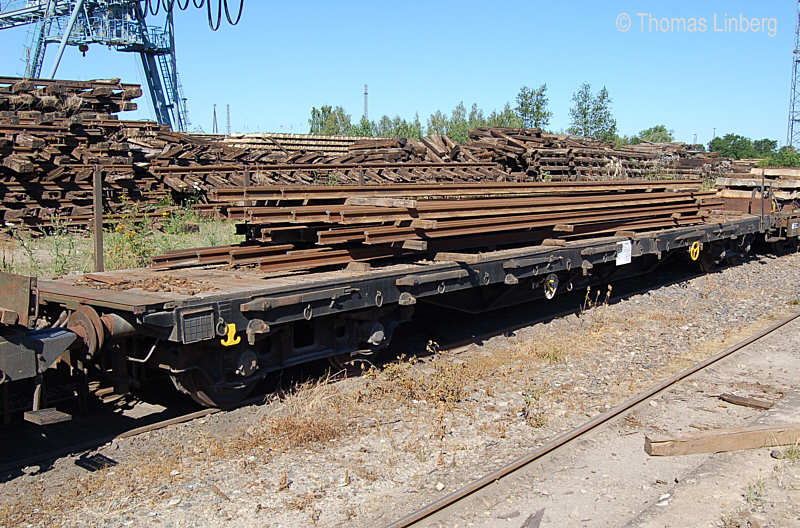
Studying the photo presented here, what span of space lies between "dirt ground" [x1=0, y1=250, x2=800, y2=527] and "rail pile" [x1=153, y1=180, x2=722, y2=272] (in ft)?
4.32

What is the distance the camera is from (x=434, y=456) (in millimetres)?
5449

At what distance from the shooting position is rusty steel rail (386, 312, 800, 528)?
4465 mm

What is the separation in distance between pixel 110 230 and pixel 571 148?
49.5 feet

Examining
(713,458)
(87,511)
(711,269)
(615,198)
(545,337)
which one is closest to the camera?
(87,511)

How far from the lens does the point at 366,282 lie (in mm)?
6562

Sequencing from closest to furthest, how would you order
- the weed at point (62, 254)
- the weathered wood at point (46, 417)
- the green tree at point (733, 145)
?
the weathered wood at point (46, 417)
the weed at point (62, 254)
the green tree at point (733, 145)

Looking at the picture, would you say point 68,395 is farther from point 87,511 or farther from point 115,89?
point 115,89

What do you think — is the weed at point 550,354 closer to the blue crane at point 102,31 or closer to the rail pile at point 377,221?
the rail pile at point 377,221

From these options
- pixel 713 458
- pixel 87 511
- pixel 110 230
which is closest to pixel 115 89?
pixel 110 230

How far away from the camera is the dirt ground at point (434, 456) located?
14.8 ft

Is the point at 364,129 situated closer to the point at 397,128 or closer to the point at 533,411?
the point at 397,128

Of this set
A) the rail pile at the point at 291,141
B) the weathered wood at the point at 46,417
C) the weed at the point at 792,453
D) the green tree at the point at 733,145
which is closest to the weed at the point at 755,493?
the weed at the point at 792,453

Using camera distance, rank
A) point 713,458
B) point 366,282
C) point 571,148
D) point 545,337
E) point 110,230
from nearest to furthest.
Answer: point 713,458 → point 366,282 → point 545,337 → point 110,230 → point 571,148

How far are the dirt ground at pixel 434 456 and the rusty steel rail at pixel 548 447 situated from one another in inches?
4.7
